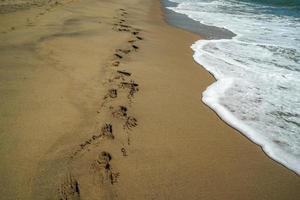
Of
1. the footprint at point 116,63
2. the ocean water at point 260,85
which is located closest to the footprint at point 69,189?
the ocean water at point 260,85

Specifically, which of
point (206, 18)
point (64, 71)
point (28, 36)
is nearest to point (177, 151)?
point (64, 71)

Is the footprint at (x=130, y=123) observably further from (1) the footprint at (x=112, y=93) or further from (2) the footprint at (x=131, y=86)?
(2) the footprint at (x=131, y=86)

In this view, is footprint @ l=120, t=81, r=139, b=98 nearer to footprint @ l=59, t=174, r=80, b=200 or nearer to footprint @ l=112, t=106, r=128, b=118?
footprint @ l=112, t=106, r=128, b=118

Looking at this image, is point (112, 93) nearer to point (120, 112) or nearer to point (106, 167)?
point (120, 112)

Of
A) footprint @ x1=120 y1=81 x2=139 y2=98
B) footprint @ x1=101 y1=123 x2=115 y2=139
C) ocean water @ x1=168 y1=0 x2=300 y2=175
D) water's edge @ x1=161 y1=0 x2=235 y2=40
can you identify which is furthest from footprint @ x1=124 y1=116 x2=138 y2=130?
water's edge @ x1=161 y1=0 x2=235 y2=40

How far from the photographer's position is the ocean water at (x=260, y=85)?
12.6ft

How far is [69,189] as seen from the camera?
267cm

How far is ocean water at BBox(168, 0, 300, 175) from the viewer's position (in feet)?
12.6

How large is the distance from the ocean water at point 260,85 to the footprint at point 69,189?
7.41ft

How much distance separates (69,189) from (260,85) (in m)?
3.93

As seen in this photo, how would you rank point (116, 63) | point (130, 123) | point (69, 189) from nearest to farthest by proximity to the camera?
point (69, 189), point (130, 123), point (116, 63)

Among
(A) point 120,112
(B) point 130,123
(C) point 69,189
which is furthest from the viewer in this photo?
(A) point 120,112

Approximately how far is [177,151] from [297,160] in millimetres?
1397

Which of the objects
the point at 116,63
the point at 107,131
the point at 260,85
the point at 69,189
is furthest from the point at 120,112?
the point at 260,85
